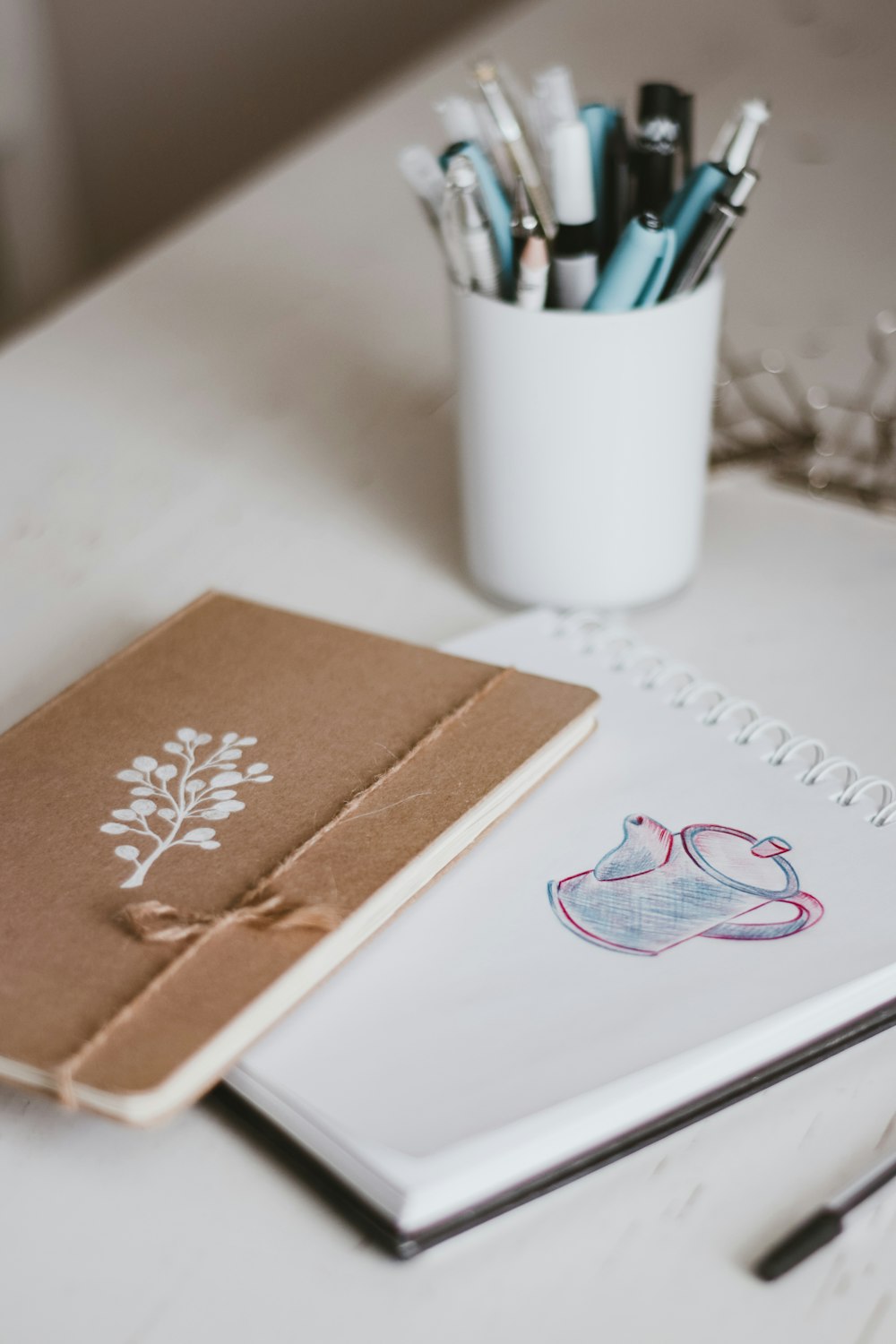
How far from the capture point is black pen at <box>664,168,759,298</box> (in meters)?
0.53

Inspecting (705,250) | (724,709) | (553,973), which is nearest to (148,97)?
(705,250)

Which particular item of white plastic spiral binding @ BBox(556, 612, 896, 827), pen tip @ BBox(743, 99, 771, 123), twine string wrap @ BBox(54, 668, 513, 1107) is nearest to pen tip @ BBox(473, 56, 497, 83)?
pen tip @ BBox(743, 99, 771, 123)

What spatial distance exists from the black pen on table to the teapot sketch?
0.08m

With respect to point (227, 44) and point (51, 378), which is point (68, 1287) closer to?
point (51, 378)

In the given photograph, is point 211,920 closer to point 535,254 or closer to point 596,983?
point 596,983

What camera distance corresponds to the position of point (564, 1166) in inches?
13.9

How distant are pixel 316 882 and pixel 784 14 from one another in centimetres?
109

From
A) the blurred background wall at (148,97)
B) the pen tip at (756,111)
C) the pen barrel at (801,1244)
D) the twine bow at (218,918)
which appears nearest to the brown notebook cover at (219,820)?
the twine bow at (218,918)

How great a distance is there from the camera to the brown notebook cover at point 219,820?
355 millimetres

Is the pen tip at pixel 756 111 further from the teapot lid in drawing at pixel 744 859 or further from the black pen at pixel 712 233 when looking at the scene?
the teapot lid in drawing at pixel 744 859

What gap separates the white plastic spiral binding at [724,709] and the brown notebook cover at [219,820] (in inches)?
2.2

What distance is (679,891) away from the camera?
1.41ft

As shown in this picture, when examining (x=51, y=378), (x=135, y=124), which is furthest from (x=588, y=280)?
(x=135, y=124)

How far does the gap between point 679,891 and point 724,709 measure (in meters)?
0.11
